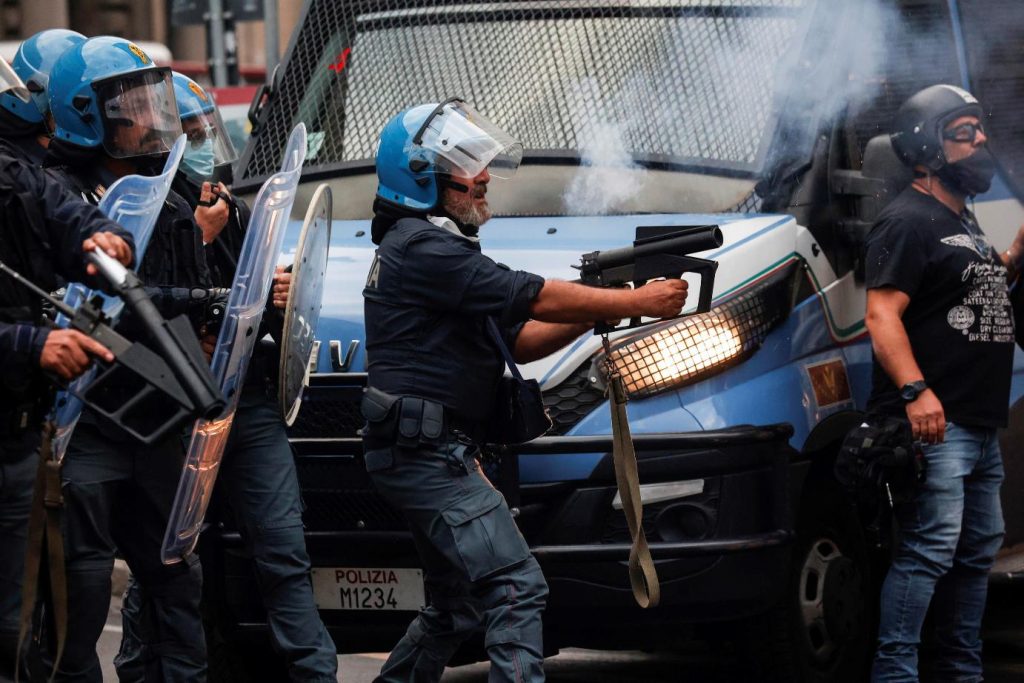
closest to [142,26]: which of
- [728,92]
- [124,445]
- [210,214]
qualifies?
[728,92]

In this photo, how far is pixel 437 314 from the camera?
4766 millimetres

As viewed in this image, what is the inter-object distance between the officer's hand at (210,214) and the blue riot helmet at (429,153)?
1.86 feet

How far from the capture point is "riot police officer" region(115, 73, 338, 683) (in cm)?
519

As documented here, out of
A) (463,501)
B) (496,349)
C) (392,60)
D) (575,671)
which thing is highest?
(392,60)

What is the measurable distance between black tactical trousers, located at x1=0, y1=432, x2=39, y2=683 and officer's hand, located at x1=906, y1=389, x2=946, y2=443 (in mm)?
2404

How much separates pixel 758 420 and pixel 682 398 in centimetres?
22

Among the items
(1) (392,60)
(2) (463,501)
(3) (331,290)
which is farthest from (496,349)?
(1) (392,60)

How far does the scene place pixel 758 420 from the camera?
17.0 feet

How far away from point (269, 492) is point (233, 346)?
52cm

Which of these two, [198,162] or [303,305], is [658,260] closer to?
[303,305]

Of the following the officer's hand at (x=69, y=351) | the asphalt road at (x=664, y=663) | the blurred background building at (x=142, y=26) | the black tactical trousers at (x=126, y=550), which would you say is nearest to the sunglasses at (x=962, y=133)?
the asphalt road at (x=664, y=663)

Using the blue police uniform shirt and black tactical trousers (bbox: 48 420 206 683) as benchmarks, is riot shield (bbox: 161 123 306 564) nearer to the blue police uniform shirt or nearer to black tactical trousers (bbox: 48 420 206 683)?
black tactical trousers (bbox: 48 420 206 683)

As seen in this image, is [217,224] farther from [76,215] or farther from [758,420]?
[758,420]

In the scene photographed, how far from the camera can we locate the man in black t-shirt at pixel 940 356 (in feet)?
17.6
